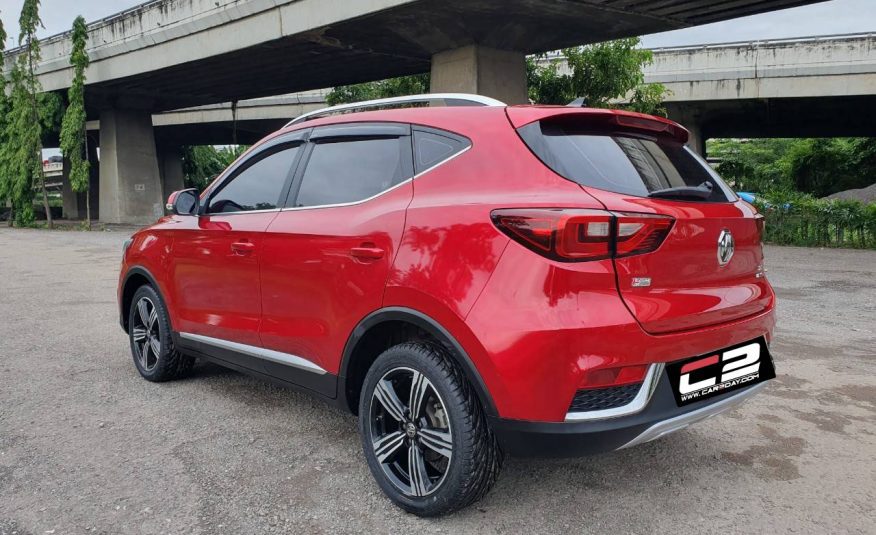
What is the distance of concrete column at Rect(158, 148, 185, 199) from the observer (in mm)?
53344

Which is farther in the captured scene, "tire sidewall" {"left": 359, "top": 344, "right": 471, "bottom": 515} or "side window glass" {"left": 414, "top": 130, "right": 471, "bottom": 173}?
"side window glass" {"left": 414, "top": 130, "right": 471, "bottom": 173}

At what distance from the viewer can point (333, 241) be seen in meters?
3.17

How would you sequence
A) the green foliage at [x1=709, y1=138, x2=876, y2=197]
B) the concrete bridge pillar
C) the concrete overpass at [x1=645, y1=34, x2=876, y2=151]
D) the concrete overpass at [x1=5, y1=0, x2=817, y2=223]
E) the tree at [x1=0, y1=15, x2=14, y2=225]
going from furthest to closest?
the concrete bridge pillar, the green foliage at [x1=709, y1=138, x2=876, y2=197], the tree at [x1=0, y1=15, x2=14, y2=225], the concrete overpass at [x1=645, y1=34, x2=876, y2=151], the concrete overpass at [x1=5, y1=0, x2=817, y2=223]

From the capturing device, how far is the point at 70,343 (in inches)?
245

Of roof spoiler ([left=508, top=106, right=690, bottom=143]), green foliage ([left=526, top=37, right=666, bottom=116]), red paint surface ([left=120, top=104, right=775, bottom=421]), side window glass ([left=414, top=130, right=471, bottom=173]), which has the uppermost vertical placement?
green foliage ([left=526, top=37, right=666, bottom=116])

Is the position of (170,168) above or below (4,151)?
above

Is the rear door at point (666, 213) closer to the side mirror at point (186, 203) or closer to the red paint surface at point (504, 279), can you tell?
the red paint surface at point (504, 279)

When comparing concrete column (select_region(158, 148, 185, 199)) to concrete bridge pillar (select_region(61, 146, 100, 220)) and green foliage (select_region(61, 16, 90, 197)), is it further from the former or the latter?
green foliage (select_region(61, 16, 90, 197))

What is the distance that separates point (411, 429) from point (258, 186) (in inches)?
73.5

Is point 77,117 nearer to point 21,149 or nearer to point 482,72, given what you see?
point 21,149

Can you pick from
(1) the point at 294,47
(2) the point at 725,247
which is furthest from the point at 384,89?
(2) the point at 725,247

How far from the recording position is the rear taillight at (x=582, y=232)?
94.7 inches

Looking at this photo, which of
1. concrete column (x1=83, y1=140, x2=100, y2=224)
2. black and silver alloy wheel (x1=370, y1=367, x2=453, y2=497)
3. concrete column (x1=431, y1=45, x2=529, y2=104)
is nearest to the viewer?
black and silver alloy wheel (x1=370, y1=367, x2=453, y2=497)

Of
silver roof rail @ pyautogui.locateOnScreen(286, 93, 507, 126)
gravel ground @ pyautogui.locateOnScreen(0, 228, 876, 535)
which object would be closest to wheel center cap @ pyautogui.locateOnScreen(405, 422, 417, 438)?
gravel ground @ pyautogui.locateOnScreen(0, 228, 876, 535)
